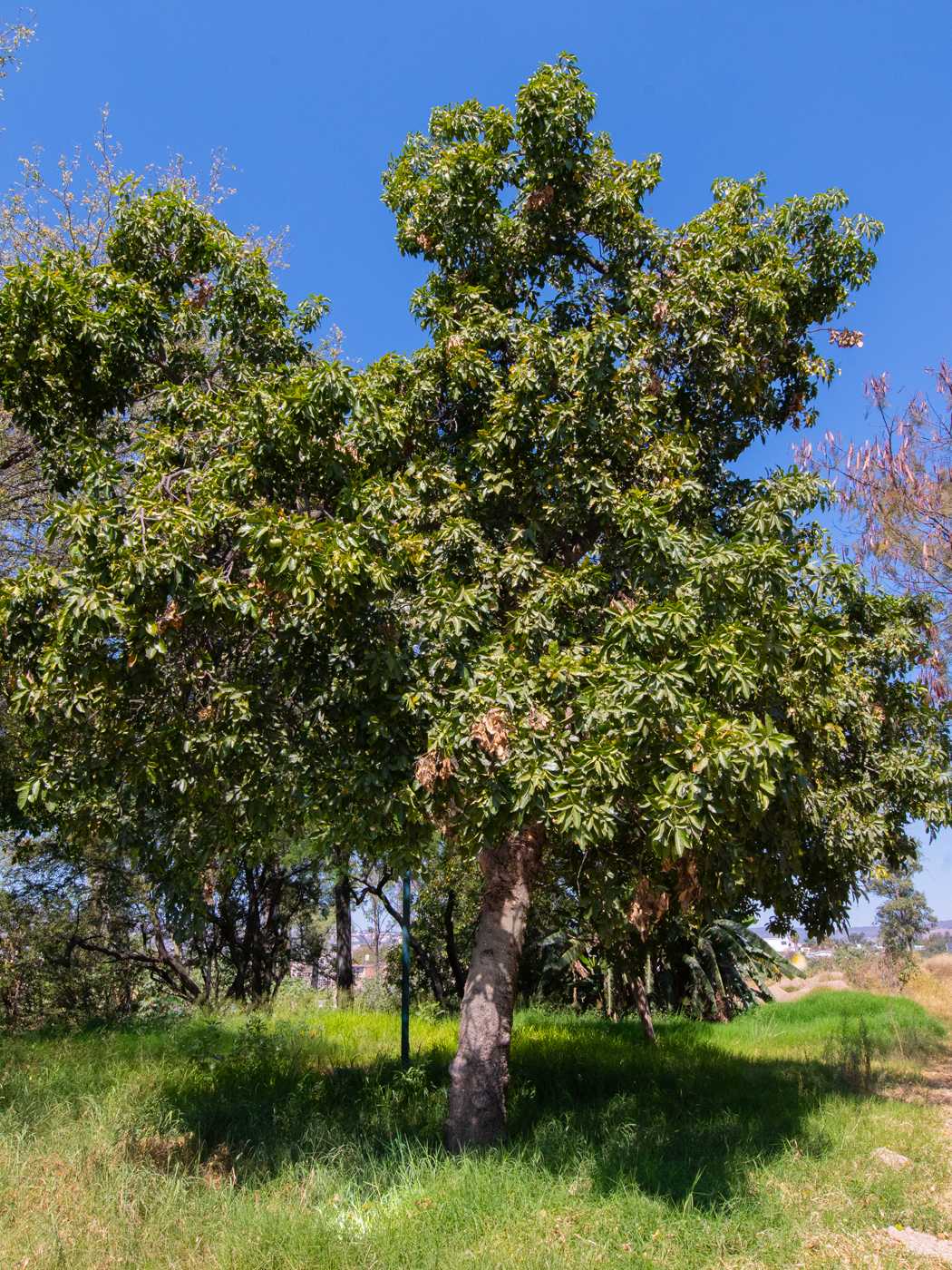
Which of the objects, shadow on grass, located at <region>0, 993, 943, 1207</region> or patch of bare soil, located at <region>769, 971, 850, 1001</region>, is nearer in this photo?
shadow on grass, located at <region>0, 993, 943, 1207</region>

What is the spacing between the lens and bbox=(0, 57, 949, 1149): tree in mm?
6473

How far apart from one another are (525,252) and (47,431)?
5173mm

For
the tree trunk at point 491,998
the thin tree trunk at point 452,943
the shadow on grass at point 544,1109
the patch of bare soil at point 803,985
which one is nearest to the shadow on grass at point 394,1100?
the shadow on grass at point 544,1109

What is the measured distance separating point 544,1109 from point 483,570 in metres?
5.93

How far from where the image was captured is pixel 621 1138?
26.7 ft

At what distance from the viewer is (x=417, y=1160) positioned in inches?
296

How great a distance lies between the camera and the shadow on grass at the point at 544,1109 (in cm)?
747

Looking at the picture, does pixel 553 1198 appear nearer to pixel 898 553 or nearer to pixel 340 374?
pixel 340 374

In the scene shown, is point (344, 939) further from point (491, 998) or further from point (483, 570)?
point (483, 570)

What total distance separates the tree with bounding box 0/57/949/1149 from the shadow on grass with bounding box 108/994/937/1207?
1166 millimetres

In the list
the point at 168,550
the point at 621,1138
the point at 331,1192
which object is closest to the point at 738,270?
the point at 168,550

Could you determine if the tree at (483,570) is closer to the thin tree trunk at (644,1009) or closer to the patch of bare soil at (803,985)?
the thin tree trunk at (644,1009)

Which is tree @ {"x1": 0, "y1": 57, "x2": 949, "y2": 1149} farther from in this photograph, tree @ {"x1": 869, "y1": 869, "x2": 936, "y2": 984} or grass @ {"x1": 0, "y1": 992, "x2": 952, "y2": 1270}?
tree @ {"x1": 869, "y1": 869, "x2": 936, "y2": 984}

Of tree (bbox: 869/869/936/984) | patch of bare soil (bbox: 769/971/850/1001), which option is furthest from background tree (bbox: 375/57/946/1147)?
tree (bbox: 869/869/936/984)
